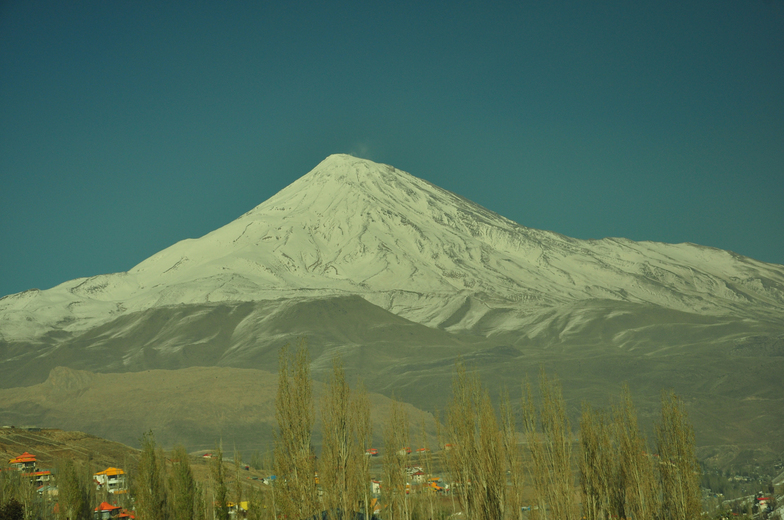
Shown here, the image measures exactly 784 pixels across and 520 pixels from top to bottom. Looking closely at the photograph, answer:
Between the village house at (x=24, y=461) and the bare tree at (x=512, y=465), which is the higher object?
the village house at (x=24, y=461)

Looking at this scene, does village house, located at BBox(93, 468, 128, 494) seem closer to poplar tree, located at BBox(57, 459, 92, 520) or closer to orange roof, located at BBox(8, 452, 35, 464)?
orange roof, located at BBox(8, 452, 35, 464)

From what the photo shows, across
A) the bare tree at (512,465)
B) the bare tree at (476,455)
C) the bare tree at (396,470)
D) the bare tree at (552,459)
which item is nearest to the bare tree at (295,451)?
the bare tree at (476,455)

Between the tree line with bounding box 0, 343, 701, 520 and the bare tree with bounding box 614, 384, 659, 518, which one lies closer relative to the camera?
the tree line with bounding box 0, 343, 701, 520

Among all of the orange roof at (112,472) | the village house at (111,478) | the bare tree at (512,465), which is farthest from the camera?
the orange roof at (112,472)

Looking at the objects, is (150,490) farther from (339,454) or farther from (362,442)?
(339,454)

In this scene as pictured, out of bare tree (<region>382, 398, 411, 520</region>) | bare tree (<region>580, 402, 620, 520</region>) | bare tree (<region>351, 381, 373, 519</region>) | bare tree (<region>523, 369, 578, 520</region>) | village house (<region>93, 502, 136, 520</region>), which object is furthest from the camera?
village house (<region>93, 502, 136, 520</region>)

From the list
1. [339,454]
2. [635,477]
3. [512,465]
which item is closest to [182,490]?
[339,454]

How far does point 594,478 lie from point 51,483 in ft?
115

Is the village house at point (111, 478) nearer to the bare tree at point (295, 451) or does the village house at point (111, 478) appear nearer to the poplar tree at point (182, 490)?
the poplar tree at point (182, 490)

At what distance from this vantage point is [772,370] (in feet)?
464

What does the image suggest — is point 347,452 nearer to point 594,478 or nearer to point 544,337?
point 594,478

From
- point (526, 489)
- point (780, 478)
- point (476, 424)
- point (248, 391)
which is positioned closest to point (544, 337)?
point (248, 391)

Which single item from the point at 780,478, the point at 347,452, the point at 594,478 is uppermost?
the point at 347,452

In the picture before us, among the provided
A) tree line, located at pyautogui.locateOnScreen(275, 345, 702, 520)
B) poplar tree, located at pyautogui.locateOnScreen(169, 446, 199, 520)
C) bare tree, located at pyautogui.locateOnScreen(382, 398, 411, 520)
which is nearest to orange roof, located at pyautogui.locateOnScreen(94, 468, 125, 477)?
poplar tree, located at pyautogui.locateOnScreen(169, 446, 199, 520)
